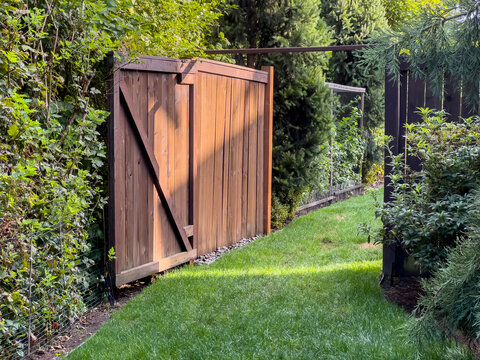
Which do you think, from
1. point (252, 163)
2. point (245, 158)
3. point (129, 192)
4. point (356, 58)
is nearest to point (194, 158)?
point (129, 192)

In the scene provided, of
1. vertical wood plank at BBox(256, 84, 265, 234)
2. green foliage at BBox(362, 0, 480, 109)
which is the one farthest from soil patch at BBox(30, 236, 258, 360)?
green foliage at BBox(362, 0, 480, 109)

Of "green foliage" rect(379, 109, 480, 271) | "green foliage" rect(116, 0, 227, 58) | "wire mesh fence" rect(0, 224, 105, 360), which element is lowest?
"wire mesh fence" rect(0, 224, 105, 360)

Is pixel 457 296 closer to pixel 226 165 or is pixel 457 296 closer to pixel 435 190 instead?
pixel 435 190

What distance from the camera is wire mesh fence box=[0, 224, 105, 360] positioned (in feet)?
12.6

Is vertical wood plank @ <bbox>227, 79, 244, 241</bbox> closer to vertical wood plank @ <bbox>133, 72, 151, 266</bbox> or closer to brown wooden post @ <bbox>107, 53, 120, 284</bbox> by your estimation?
vertical wood plank @ <bbox>133, 72, 151, 266</bbox>

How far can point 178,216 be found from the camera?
658 cm

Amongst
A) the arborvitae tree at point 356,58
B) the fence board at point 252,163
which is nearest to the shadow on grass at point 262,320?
the fence board at point 252,163

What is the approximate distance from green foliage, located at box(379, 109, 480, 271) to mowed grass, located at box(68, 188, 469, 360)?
0.57 m

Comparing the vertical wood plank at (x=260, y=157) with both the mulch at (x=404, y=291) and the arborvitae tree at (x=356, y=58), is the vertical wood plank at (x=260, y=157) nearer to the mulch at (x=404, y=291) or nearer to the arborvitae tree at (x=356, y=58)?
the mulch at (x=404, y=291)

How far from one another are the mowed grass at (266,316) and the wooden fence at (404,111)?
27cm

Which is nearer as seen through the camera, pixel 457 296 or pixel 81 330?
pixel 457 296

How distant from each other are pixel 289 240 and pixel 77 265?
3.53 metres

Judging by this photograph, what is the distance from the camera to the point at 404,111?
225 inches

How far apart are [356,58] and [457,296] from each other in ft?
37.3
